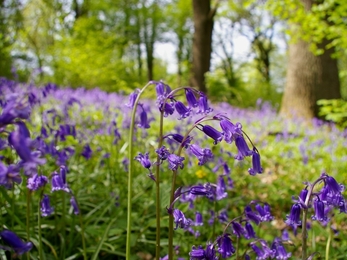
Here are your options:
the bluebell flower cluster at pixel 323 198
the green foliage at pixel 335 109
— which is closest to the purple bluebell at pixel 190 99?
the bluebell flower cluster at pixel 323 198

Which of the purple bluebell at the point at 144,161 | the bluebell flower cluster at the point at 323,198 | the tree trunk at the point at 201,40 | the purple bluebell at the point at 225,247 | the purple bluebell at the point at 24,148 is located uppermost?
the tree trunk at the point at 201,40

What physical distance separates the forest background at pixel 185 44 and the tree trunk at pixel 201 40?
4cm

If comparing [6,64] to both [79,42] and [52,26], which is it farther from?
[52,26]

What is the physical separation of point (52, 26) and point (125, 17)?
13.1 meters

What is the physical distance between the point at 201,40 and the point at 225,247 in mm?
13910

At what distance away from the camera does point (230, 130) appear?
51.9 inches

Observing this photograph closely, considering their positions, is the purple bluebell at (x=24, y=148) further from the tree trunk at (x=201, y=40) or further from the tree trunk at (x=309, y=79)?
the tree trunk at (x=201, y=40)

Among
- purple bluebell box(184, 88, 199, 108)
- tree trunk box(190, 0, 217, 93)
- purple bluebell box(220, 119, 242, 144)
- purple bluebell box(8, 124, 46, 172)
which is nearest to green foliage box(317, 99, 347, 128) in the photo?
purple bluebell box(184, 88, 199, 108)

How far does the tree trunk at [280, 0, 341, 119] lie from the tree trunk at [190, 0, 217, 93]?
461 cm

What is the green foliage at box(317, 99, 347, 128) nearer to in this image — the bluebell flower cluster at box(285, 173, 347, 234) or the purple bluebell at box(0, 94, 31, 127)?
the bluebell flower cluster at box(285, 173, 347, 234)

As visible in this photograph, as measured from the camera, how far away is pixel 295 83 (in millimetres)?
10203

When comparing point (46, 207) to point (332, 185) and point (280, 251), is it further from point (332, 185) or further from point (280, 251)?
point (332, 185)

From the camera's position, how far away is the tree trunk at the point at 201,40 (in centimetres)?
1443

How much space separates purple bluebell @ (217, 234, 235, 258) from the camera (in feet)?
4.92
